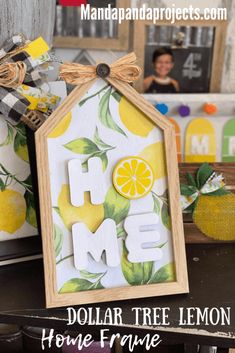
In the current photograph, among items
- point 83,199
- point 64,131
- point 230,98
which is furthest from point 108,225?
point 230,98

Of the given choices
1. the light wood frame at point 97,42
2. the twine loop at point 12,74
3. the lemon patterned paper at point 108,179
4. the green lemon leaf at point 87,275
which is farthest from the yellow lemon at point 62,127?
the light wood frame at point 97,42

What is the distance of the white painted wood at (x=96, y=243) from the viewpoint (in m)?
0.73

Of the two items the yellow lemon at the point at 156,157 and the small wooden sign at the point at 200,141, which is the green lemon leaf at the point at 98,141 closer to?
the yellow lemon at the point at 156,157

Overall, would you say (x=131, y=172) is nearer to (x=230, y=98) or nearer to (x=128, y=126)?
(x=128, y=126)

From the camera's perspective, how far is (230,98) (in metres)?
1.05

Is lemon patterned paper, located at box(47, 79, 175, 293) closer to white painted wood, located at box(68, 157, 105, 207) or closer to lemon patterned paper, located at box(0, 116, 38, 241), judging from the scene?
white painted wood, located at box(68, 157, 105, 207)

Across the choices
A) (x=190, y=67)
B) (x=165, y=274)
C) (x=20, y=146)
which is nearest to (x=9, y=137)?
(x=20, y=146)

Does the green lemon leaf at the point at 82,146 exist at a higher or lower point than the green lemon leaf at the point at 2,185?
higher

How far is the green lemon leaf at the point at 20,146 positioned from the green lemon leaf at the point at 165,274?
29cm

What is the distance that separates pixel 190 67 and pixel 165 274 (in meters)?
0.50

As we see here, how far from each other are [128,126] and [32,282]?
30cm

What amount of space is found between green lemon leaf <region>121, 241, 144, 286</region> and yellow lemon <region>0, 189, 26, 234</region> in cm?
20

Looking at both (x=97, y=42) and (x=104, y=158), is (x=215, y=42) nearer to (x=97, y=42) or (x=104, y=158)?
(x=97, y=42)

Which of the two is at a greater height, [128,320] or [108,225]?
[108,225]
